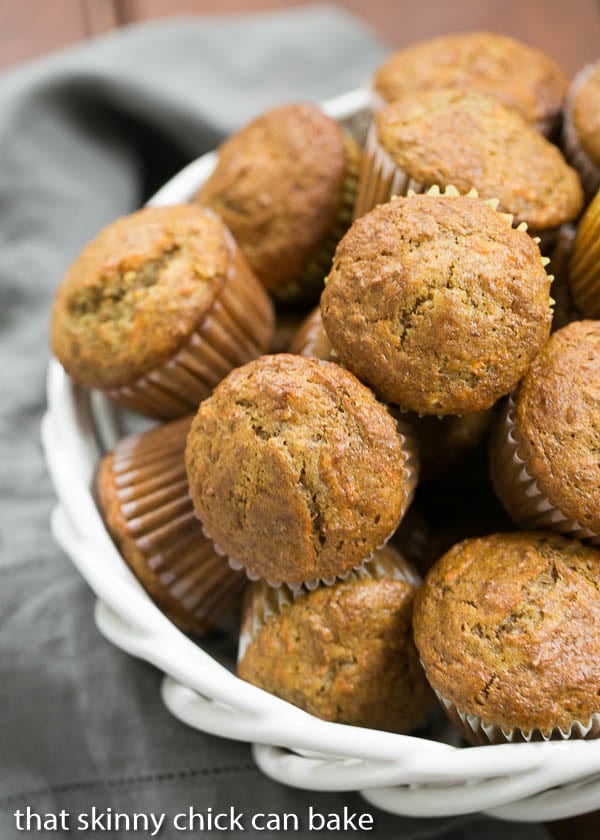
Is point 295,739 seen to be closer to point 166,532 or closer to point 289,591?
point 289,591

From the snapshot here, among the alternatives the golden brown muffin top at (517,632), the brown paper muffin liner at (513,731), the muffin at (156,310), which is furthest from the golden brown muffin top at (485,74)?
the brown paper muffin liner at (513,731)

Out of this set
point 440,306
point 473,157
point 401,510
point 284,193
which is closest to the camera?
point 440,306

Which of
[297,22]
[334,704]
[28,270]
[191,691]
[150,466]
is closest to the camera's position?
[334,704]

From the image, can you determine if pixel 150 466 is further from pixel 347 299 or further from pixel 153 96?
pixel 153 96

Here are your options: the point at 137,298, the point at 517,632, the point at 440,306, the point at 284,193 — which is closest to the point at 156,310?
the point at 137,298

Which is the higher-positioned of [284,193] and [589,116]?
[589,116]

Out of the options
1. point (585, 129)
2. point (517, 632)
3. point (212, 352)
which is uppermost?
point (585, 129)

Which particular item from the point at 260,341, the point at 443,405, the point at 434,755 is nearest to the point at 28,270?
the point at 260,341
